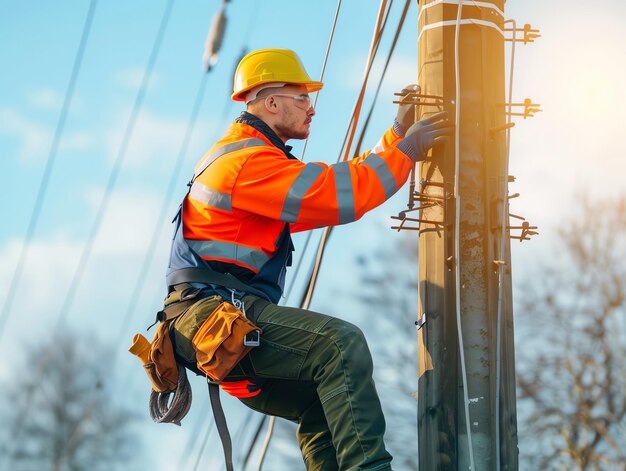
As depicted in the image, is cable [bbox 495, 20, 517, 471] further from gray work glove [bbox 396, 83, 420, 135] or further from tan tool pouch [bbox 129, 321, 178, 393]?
tan tool pouch [bbox 129, 321, 178, 393]

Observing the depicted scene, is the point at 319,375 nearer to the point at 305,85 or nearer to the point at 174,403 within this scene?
the point at 174,403

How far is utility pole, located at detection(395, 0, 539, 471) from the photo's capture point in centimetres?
431

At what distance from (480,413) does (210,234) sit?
1.31 meters

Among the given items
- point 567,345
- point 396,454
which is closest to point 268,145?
point 396,454

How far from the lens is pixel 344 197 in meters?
4.42

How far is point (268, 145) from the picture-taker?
4.68 m

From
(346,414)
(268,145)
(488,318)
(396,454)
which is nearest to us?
(346,414)

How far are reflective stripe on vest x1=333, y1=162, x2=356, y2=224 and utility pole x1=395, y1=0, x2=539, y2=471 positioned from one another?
9.6 inches

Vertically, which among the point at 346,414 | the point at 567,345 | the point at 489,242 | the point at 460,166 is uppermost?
the point at 567,345

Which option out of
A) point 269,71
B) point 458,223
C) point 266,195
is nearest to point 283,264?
point 266,195

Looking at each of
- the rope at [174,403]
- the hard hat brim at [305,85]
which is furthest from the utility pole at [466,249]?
the rope at [174,403]

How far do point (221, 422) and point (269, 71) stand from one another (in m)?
1.57

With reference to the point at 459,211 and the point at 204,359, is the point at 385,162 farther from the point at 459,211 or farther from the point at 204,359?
the point at 204,359

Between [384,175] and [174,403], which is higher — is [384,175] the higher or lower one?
the higher one
